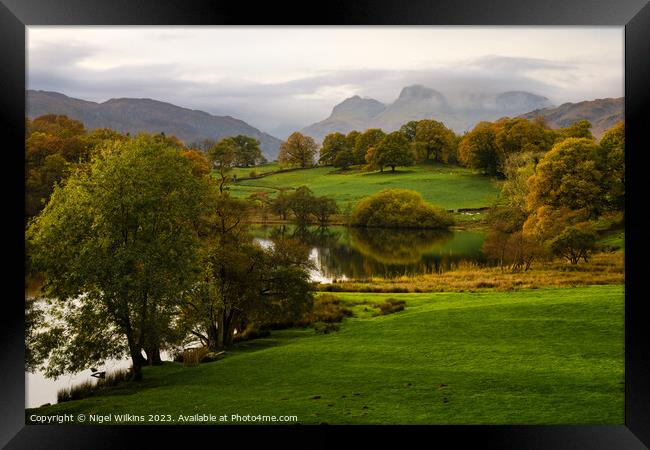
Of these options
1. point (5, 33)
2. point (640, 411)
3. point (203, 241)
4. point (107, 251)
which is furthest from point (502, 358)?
point (5, 33)

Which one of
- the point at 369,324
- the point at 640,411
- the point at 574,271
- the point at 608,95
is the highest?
the point at 608,95

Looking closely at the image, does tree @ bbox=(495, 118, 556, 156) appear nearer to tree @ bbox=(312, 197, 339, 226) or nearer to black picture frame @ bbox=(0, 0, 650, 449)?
black picture frame @ bbox=(0, 0, 650, 449)

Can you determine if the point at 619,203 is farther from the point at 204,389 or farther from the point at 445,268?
the point at 204,389

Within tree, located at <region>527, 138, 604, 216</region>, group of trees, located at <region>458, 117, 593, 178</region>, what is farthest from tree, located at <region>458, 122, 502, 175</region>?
tree, located at <region>527, 138, 604, 216</region>

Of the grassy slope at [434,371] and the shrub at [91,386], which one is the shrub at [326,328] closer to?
the grassy slope at [434,371]

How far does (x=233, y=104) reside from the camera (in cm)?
1287

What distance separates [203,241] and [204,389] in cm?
306

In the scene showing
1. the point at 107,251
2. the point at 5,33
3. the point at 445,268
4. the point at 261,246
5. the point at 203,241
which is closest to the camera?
the point at 5,33

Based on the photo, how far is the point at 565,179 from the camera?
13.5 metres

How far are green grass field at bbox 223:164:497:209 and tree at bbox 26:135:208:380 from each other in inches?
130

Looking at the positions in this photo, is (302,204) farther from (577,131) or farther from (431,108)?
(577,131)

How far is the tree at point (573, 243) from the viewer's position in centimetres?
1309

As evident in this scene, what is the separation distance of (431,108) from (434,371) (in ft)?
18.8

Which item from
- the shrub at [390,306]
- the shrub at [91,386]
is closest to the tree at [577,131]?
the shrub at [390,306]
